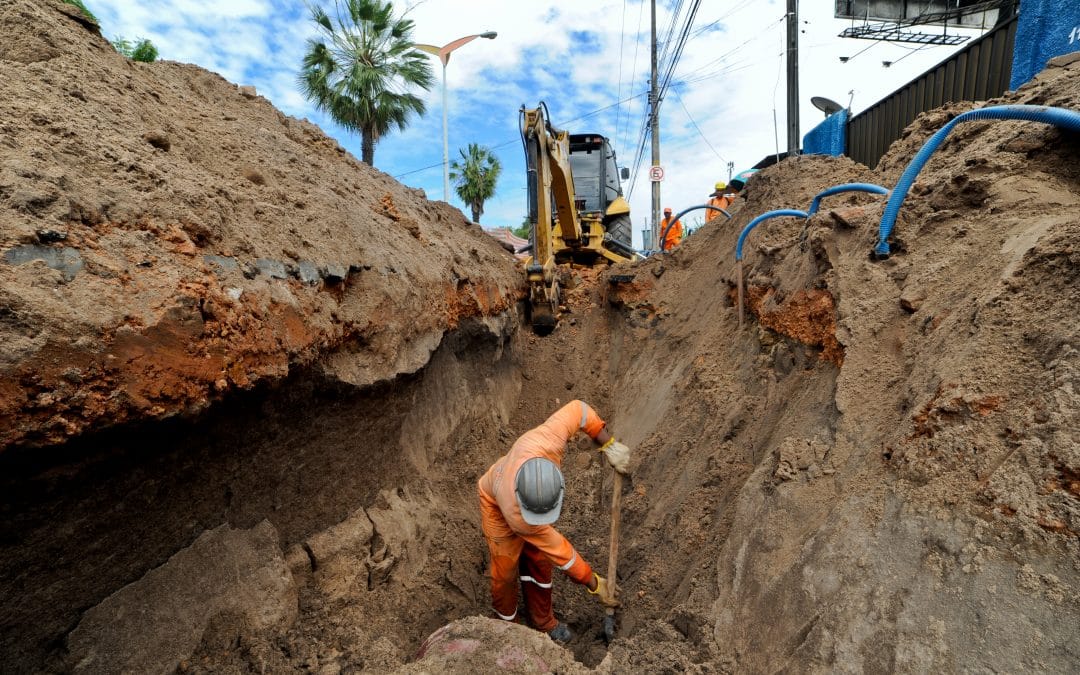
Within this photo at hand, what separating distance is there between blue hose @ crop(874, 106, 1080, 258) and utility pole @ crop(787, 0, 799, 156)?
8.36 m

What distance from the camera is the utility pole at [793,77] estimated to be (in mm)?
10562

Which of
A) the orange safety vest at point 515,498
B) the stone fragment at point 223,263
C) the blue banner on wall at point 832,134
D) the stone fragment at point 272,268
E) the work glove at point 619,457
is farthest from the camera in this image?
the blue banner on wall at point 832,134

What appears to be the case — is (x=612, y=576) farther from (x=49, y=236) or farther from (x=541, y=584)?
(x=49, y=236)

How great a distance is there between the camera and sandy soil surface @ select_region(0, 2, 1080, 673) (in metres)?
1.90

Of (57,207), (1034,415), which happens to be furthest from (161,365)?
(1034,415)

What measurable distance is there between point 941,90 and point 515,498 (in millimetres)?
8399

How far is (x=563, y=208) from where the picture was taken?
30.4 ft

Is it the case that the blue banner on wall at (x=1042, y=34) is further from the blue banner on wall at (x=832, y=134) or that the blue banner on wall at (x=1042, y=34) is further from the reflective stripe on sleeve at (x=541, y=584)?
the reflective stripe on sleeve at (x=541, y=584)

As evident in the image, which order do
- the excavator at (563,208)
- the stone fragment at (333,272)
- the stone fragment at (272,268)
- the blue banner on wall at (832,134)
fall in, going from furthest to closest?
1. the blue banner on wall at (832,134)
2. the excavator at (563,208)
3. the stone fragment at (333,272)
4. the stone fragment at (272,268)

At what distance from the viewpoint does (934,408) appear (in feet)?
7.29

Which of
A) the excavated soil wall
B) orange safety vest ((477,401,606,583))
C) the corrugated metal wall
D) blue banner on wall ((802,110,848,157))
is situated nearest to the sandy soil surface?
the excavated soil wall

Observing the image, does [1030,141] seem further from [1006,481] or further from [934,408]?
[1006,481]

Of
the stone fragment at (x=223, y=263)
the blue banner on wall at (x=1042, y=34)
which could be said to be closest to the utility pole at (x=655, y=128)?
the blue banner on wall at (x=1042, y=34)

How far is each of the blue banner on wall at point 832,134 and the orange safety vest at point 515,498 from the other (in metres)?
9.06
